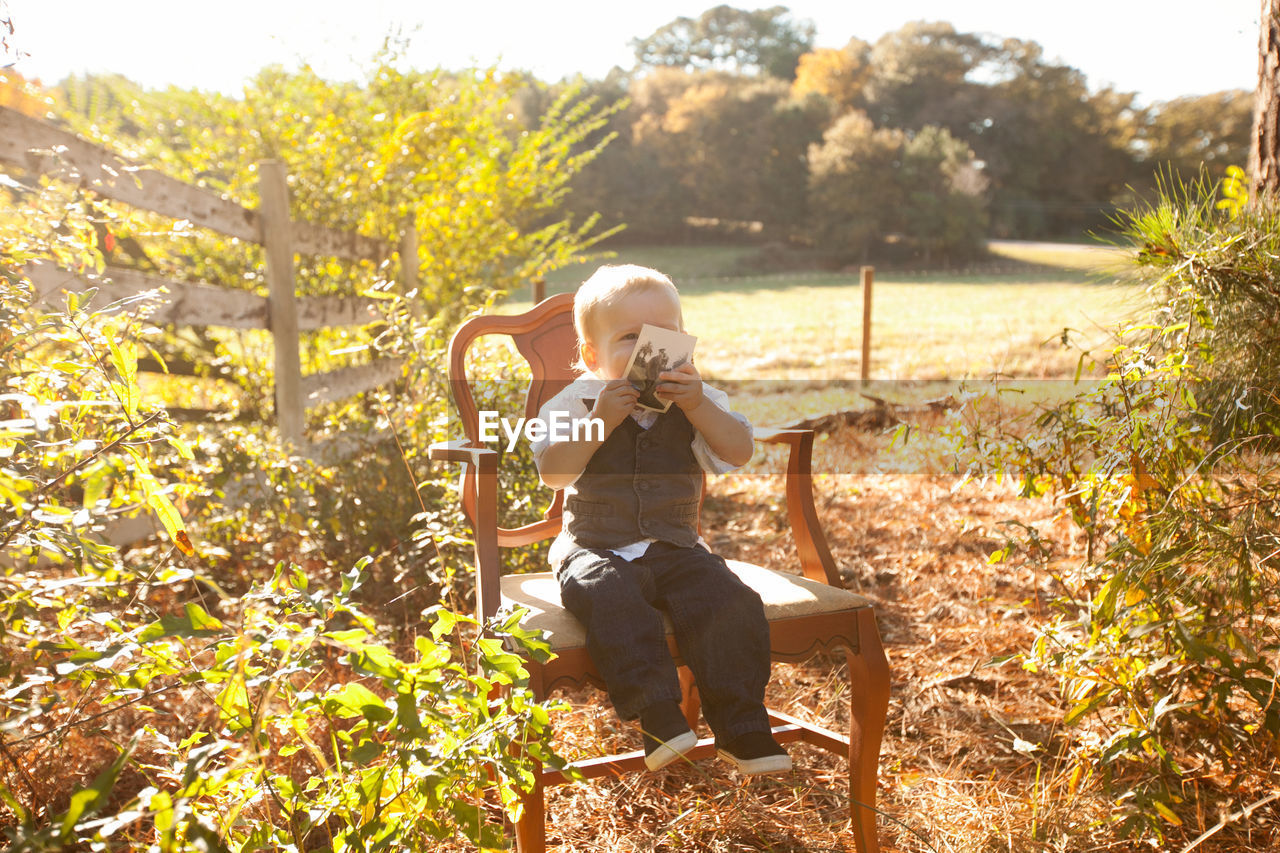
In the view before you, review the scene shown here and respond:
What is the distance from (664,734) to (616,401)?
669 mm

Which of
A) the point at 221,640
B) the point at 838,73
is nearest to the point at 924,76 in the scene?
the point at 838,73

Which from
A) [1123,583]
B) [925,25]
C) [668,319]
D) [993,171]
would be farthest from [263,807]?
[925,25]

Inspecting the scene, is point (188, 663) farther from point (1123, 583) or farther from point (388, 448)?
point (388, 448)

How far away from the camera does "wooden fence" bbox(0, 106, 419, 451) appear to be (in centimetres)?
281

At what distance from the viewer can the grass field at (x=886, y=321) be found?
7281 millimetres

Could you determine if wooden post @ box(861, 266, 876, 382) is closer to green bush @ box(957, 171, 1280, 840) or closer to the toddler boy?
green bush @ box(957, 171, 1280, 840)

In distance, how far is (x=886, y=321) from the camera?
14.3 m

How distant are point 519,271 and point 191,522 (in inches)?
112

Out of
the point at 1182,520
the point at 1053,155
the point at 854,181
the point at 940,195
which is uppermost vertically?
the point at 1053,155

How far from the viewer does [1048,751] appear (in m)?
2.27

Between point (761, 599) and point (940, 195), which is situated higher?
point (940, 195)

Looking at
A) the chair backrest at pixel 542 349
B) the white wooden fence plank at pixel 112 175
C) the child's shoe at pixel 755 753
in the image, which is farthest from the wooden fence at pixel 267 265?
the child's shoe at pixel 755 753

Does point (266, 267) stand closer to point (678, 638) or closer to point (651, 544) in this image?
point (651, 544)

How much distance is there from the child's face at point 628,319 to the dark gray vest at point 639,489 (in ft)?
0.52
